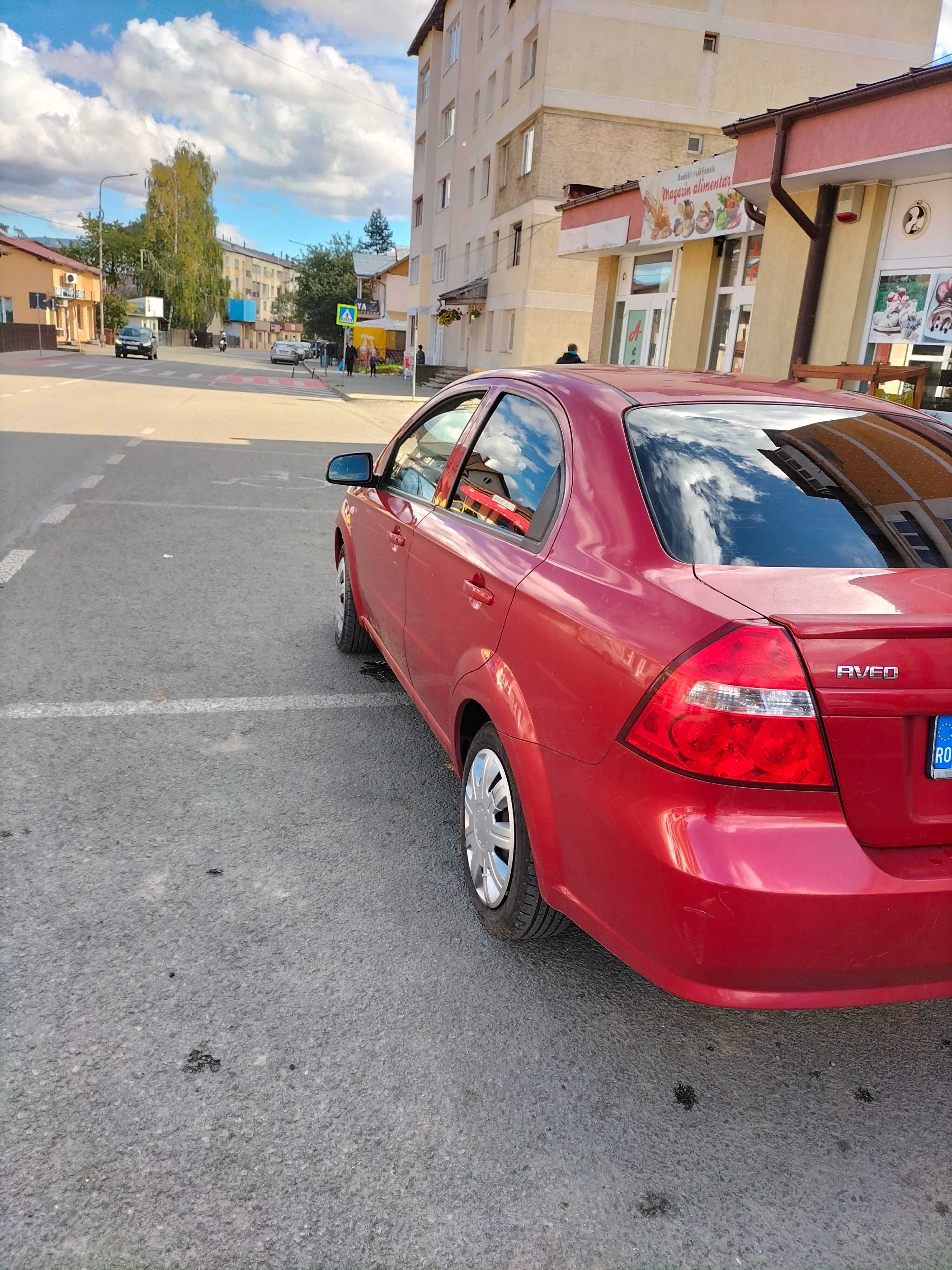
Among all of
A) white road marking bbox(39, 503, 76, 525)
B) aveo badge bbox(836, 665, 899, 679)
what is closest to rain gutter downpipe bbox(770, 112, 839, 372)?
white road marking bbox(39, 503, 76, 525)

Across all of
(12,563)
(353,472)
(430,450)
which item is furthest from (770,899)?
(12,563)

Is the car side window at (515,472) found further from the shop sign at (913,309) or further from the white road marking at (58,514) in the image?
the shop sign at (913,309)

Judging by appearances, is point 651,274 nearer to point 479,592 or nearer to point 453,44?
point 479,592

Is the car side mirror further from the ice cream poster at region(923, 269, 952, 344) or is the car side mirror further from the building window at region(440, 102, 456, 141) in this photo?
the building window at region(440, 102, 456, 141)

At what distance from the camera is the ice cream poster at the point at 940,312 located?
35.2 ft

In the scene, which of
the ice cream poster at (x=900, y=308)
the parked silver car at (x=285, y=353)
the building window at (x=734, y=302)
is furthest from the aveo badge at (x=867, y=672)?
the parked silver car at (x=285, y=353)

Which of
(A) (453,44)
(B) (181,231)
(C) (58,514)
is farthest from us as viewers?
(B) (181,231)

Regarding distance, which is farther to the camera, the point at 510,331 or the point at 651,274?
the point at 510,331

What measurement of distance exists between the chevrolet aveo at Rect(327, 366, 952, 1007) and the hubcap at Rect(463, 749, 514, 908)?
0.4 inches

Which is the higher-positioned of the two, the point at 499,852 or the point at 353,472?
the point at 353,472

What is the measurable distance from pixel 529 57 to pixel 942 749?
107 ft

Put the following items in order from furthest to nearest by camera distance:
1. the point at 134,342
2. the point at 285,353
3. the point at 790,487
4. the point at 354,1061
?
the point at 285,353 < the point at 134,342 < the point at 790,487 < the point at 354,1061

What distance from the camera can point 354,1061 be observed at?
232 cm

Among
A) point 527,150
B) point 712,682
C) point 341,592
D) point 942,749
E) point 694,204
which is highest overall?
point 527,150
